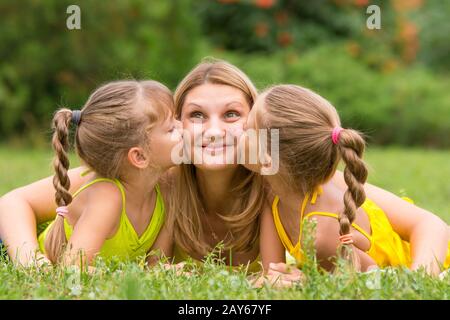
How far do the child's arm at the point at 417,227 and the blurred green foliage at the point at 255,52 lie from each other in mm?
5521

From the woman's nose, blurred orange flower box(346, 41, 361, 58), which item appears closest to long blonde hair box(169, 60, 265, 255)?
the woman's nose

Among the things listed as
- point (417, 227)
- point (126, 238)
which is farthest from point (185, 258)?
point (417, 227)

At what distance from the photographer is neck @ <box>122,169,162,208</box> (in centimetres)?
377

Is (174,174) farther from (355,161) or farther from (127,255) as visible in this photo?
(355,161)

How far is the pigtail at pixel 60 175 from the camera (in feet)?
11.4

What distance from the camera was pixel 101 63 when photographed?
37.6 ft

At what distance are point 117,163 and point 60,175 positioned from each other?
320mm

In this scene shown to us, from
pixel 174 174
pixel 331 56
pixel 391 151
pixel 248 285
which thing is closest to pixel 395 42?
pixel 331 56

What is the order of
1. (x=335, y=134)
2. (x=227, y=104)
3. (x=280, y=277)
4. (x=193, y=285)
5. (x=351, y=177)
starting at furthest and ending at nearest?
(x=227, y=104) < (x=335, y=134) < (x=351, y=177) < (x=280, y=277) < (x=193, y=285)

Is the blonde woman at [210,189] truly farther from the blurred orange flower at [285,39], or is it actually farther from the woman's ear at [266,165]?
the blurred orange flower at [285,39]

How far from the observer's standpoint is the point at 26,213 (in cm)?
409

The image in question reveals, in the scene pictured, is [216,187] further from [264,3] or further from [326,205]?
[264,3]

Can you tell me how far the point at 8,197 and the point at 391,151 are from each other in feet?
27.5

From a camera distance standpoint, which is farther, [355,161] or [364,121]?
[364,121]
